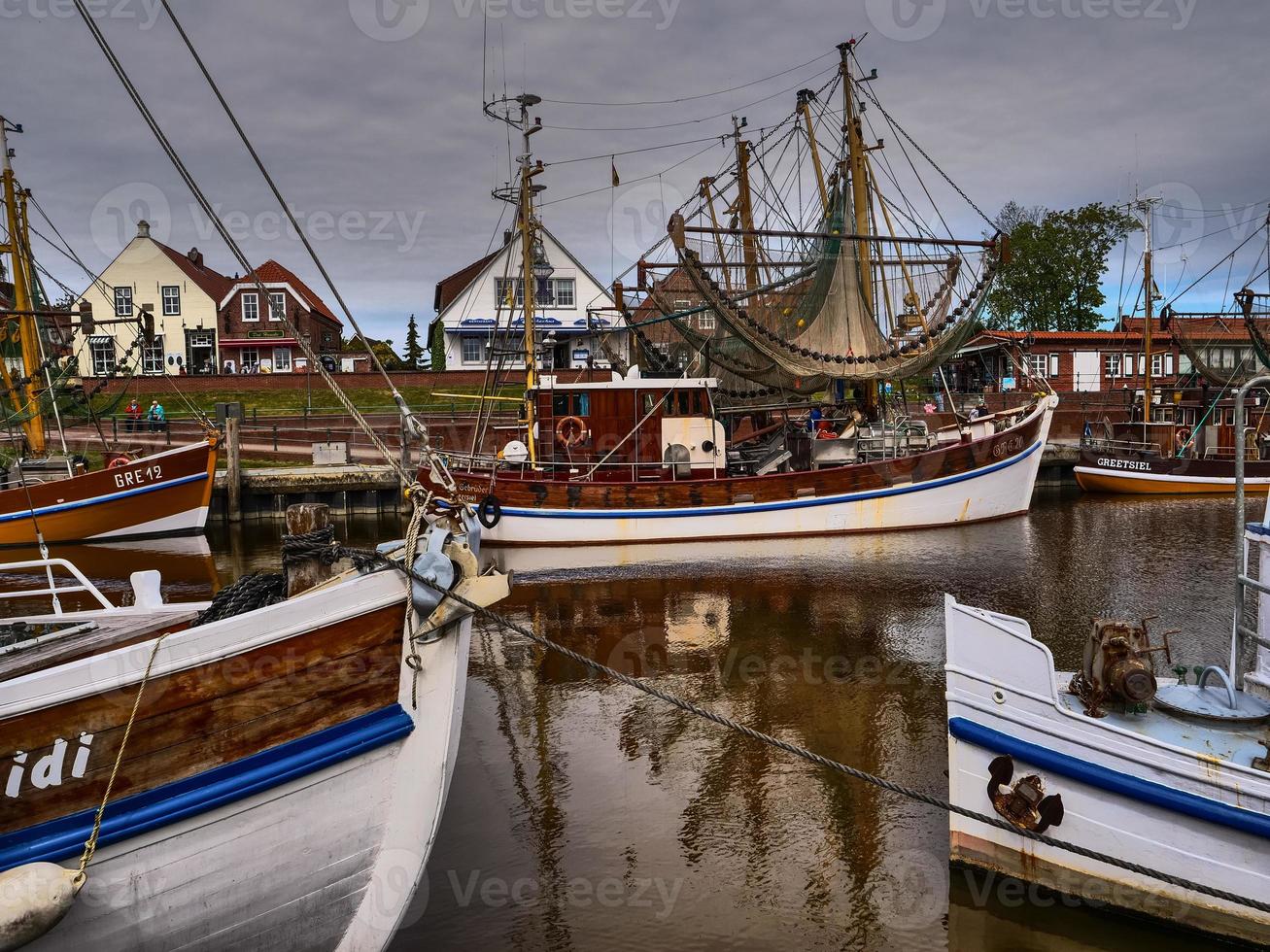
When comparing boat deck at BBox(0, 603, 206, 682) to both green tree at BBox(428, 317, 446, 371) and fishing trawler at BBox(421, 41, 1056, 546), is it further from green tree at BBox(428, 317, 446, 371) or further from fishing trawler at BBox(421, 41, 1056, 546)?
green tree at BBox(428, 317, 446, 371)

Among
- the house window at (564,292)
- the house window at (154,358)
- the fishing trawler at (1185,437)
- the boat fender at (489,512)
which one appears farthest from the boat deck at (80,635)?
the house window at (154,358)

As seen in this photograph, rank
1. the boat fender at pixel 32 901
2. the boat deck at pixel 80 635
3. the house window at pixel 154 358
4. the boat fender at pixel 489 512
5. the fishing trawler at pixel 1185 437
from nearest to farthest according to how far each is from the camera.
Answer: the boat fender at pixel 32 901 → the boat deck at pixel 80 635 → the boat fender at pixel 489 512 → the fishing trawler at pixel 1185 437 → the house window at pixel 154 358

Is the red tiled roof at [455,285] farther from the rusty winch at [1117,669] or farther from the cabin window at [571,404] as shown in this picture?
the rusty winch at [1117,669]

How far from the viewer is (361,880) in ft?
15.3

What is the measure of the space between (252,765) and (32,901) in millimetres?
952

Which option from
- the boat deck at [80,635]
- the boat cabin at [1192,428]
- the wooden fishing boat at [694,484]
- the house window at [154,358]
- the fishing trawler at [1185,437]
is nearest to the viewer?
the boat deck at [80,635]

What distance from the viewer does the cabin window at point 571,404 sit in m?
19.5

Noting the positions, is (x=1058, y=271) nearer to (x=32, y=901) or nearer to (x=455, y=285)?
(x=455, y=285)

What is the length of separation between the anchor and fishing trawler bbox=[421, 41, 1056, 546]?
1305cm

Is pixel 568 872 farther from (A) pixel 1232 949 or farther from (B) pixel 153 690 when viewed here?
(A) pixel 1232 949

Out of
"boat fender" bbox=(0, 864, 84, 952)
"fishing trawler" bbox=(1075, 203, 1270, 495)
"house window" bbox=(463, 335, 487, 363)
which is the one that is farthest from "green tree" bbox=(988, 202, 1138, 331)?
"boat fender" bbox=(0, 864, 84, 952)

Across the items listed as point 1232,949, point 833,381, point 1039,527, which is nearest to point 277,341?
point 833,381

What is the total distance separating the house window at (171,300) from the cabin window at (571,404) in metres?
33.4

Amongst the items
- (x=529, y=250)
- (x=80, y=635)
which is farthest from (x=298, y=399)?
(x=80, y=635)
